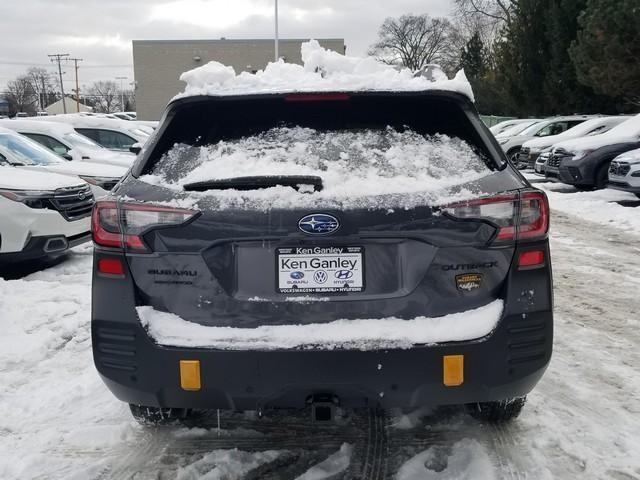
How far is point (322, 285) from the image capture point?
8.30ft

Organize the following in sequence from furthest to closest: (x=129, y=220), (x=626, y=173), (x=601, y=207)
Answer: (x=601, y=207) → (x=626, y=173) → (x=129, y=220)

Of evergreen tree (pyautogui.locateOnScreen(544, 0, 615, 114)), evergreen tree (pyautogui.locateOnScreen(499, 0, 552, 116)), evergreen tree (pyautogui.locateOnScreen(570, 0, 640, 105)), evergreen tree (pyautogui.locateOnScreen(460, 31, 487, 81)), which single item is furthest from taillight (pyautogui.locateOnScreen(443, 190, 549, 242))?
evergreen tree (pyautogui.locateOnScreen(460, 31, 487, 81))

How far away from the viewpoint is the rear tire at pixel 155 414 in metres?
3.24

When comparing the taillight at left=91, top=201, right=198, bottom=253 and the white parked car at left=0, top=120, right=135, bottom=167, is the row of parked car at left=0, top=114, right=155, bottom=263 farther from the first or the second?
the taillight at left=91, top=201, right=198, bottom=253

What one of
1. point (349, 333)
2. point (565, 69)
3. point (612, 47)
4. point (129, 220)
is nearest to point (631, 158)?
point (349, 333)

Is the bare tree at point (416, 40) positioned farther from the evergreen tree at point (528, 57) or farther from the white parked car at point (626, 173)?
the white parked car at point (626, 173)

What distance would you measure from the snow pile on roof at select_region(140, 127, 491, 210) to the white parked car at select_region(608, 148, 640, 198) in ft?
31.4

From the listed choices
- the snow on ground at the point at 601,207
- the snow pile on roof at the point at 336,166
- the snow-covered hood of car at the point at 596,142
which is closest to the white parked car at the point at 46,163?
the snow pile on roof at the point at 336,166

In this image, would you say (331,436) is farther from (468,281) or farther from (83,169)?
(83,169)

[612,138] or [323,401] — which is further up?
[612,138]

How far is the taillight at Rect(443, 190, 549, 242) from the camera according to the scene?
2.54 m

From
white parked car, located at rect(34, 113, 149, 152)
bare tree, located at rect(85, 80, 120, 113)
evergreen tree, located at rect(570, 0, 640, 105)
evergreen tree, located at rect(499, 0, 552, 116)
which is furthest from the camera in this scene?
bare tree, located at rect(85, 80, 120, 113)

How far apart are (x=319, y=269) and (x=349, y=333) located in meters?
0.29

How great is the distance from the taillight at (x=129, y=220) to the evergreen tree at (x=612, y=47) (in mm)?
21582
